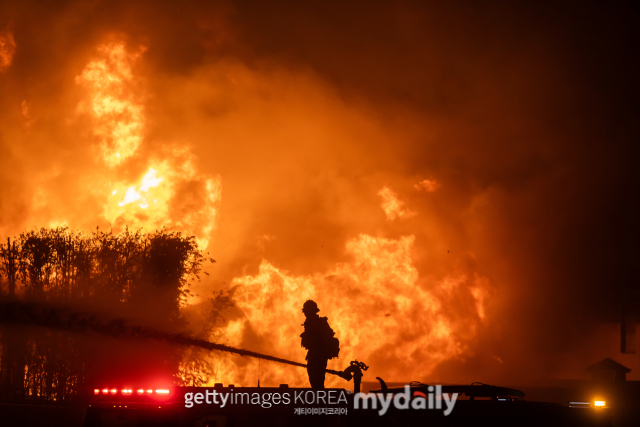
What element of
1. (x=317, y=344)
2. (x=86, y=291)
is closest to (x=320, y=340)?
(x=317, y=344)

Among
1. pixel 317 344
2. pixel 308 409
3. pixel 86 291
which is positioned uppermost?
pixel 86 291

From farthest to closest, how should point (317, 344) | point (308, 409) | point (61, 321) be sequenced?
point (61, 321)
point (317, 344)
point (308, 409)

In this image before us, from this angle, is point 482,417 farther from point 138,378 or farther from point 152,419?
point 138,378

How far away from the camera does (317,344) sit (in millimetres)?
15016

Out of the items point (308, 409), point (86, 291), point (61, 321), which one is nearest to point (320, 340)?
point (308, 409)

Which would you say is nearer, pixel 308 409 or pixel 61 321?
pixel 308 409

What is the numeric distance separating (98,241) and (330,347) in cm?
4248

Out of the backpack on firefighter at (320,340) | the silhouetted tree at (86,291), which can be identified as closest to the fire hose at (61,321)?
the backpack on firefighter at (320,340)

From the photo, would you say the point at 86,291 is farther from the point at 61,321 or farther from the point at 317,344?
the point at 317,344

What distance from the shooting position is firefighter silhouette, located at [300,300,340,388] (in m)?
14.9

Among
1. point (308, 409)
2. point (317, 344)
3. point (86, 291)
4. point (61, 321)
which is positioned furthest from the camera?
point (86, 291)

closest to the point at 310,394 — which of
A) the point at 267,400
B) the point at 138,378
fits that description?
the point at 267,400

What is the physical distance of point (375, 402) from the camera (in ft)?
37.1

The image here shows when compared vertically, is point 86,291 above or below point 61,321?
above
